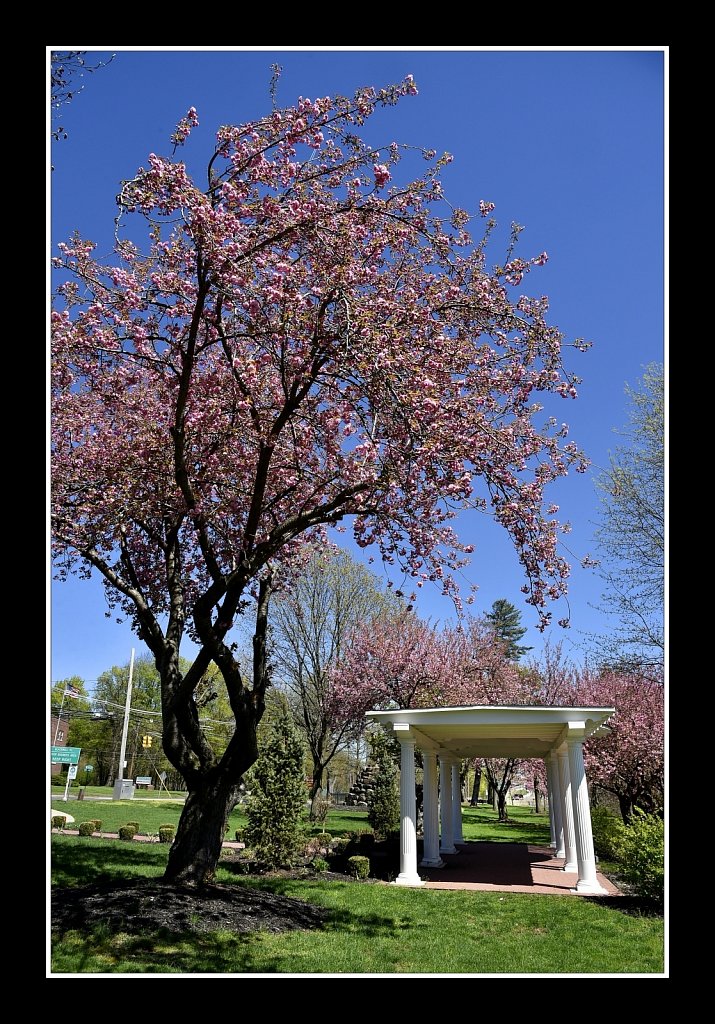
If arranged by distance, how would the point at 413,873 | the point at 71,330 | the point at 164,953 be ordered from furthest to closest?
the point at 413,873, the point at 71,330, the point at 164,953

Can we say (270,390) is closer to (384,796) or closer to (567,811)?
(567,811)

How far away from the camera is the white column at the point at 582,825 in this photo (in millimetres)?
10867

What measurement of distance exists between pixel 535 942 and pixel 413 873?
4.13 m

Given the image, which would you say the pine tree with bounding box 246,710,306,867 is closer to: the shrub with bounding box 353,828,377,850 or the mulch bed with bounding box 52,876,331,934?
the shrub with bounding box 353,828,377,850

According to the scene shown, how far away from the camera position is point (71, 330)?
6715mm

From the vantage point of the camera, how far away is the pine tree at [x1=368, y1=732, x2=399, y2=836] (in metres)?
17.1

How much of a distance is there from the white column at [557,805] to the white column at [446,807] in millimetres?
2454

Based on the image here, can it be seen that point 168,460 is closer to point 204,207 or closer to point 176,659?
point 176,659

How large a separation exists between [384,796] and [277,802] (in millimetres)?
5347

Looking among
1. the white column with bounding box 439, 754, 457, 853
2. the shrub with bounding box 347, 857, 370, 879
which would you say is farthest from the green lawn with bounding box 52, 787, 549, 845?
the shrub with bounding box 347, 857, 370, 879
